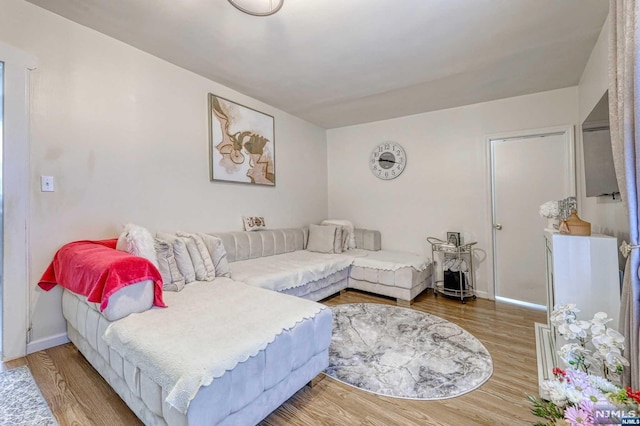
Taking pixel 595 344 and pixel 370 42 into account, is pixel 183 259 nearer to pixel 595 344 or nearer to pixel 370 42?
pixel 370 42

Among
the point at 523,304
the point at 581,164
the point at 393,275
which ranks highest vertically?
the point at 581,164

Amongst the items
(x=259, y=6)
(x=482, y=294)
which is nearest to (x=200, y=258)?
(x=259, y=6)

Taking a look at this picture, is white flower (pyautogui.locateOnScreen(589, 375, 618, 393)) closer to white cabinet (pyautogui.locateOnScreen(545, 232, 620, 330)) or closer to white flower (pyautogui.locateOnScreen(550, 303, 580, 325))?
white flower (pyautogui.locateOnScreen(550, 303, 580, 325))

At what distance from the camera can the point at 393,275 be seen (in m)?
3.29

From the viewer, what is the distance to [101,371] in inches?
65.2

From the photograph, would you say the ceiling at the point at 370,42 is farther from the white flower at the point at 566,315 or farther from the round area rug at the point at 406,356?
the round area rug at the point at 406,356

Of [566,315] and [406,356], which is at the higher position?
[566,315]

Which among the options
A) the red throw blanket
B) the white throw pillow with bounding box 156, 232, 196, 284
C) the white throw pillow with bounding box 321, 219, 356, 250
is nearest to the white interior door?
the white throw pillow with bounding box 321, 219, 356, 250

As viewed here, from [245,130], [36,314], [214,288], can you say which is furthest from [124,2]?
[36,314]

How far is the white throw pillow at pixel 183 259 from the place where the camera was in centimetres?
222

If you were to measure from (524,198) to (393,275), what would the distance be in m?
1.85

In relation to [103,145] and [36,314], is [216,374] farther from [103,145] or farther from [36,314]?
[103,145]

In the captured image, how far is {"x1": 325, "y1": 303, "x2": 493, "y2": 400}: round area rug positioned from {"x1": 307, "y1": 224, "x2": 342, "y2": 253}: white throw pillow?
1105 mm

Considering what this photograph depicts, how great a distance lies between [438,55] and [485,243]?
2.37 m
